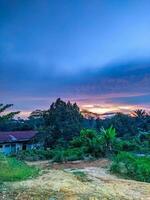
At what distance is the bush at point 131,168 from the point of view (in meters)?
14.8

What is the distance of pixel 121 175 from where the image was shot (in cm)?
1515

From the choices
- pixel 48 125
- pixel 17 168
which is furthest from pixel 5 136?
pixel 17 168

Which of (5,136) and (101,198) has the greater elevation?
(5,136)

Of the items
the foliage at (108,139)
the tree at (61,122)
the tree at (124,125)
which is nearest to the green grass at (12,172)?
the foliage at (108,139)

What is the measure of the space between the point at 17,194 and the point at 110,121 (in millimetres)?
35938

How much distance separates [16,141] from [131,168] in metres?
25.5

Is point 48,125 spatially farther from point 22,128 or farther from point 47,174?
point 47,174

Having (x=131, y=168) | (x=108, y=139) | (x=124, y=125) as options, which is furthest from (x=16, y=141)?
(x=131, y=168)

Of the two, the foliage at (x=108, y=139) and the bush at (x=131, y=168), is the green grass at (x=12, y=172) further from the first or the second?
the foliage at (x=108, y=139)

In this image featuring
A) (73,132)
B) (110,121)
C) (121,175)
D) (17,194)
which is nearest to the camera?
(17,194)

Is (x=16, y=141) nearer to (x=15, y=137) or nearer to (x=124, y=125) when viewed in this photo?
(x=15, y=137)

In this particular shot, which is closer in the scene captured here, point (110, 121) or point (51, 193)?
point (51, 193)

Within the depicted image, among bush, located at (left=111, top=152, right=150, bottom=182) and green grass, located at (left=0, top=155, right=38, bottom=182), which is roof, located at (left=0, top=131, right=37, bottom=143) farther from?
green grass, located at (left=0, top=155, right=38, bottom=182)

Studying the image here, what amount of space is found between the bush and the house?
23.1m
